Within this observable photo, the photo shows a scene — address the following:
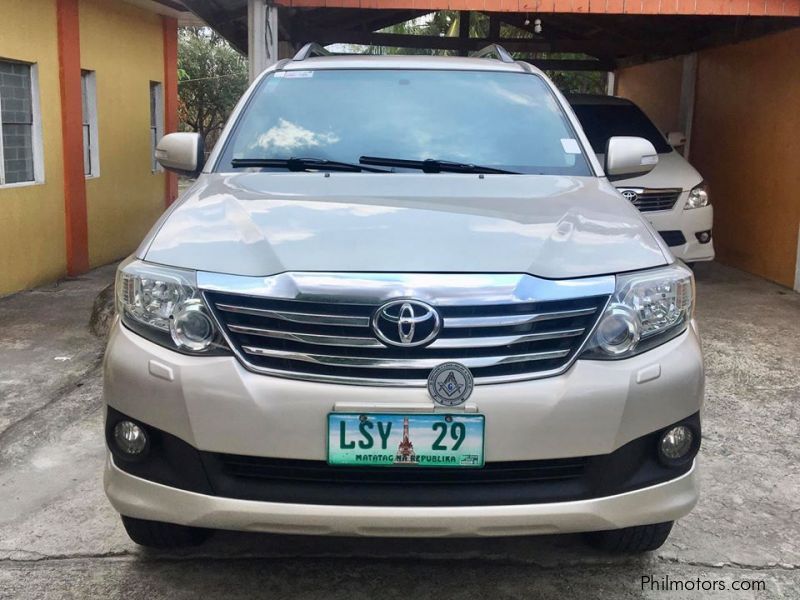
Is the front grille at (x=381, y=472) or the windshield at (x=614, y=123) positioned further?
the windshield at (x=614, y=123)

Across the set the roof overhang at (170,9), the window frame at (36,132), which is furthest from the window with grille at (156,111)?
the window frame at (36,132)

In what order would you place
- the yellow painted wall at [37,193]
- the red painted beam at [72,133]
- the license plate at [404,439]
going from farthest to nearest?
the red painted beam at [72,133] → the yellow painted wall at [37,193] → the license plate at [404,439]

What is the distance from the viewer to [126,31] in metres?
10.6

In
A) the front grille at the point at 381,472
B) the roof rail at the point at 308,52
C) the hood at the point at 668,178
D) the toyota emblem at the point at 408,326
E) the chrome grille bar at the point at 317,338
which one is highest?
the roof rail at the point at 308,52

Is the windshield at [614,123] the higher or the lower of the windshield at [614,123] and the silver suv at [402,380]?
the higher

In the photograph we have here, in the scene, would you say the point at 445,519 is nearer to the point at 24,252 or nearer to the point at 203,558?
the point at 203,558

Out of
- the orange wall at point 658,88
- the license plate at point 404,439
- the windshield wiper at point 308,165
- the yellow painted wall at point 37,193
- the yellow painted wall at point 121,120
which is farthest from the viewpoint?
the orange wall at point 658,88

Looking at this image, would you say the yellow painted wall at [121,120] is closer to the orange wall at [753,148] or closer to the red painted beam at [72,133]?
the red painted beam at [72,133]

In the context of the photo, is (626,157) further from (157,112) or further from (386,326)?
(157,112)

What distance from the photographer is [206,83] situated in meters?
28.4

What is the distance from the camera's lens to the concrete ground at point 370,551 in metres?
2.84

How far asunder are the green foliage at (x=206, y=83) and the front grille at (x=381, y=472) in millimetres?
26916

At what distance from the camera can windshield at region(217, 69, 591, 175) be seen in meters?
3.52

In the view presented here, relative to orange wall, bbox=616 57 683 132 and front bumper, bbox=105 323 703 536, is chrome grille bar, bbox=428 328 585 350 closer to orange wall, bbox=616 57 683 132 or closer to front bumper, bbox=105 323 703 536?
front bumper, bbox=105 323 703 536
